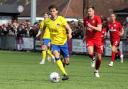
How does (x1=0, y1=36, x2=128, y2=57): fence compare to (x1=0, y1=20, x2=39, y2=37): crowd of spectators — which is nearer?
(x1=0, y1=36, x2=128, y2=57): fence

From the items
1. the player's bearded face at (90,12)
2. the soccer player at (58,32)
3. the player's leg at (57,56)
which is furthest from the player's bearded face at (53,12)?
the player's bearded face at (90,12)

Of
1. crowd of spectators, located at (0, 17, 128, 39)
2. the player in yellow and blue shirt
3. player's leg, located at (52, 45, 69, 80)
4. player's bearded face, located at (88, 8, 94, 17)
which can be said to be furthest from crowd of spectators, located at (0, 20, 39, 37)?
player's leg, located at (52, 45, 69, 80)

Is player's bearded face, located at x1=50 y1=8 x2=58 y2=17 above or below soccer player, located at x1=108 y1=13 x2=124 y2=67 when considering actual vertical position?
above

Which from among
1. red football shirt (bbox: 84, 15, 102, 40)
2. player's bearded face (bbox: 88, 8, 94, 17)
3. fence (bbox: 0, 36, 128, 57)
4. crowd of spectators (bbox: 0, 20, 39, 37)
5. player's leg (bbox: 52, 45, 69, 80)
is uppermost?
player's bearded face (bbox: 88, 8, 94, 17)

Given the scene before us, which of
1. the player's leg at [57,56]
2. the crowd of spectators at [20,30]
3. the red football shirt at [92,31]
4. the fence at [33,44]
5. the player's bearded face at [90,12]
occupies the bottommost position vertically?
the fence at [33,44]

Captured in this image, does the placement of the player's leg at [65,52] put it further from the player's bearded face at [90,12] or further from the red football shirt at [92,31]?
the player's bearded face at [90,12]

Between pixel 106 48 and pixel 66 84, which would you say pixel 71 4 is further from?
pixel 66 84

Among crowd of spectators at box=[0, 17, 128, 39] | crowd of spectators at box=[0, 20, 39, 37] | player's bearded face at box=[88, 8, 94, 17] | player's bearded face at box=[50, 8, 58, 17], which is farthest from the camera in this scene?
crowd of spectators at box=[0, 20, 39, 37]

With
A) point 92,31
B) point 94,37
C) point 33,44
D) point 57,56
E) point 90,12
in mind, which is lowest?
point 33,44

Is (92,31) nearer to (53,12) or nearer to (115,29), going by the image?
(53,12)

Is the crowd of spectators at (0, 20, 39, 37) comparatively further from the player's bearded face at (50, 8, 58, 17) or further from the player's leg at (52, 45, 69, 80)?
the player's bearded face at (50, 8, 58, 17)

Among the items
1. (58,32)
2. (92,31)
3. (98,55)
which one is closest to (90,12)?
(92,31)

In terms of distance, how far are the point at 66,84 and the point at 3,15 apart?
108ft

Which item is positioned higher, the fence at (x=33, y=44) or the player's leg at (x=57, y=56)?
the player's leg at (x=57, y=56)
